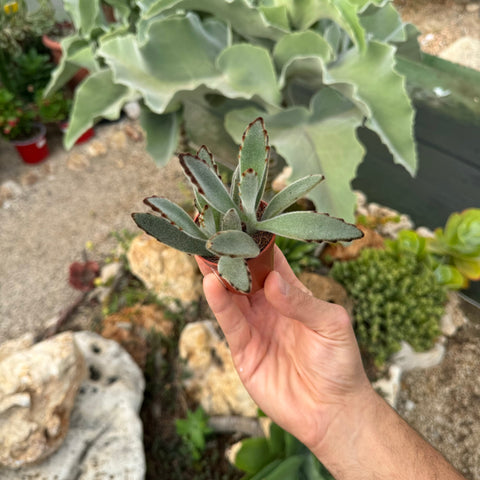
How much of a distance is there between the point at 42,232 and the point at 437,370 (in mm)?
1931

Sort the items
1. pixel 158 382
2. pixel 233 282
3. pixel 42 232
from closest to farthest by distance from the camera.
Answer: pixel 233 282
pixel 158 382
pixel 42 232

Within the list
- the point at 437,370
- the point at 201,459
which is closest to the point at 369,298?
the point at 437,370

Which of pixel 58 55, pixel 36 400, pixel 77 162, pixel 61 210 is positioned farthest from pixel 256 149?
pixel 58 55

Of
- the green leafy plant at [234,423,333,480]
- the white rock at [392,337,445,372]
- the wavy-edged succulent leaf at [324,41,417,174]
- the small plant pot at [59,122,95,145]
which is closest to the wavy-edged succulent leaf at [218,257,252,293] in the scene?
the green leafy plant at [234,423,333,480]

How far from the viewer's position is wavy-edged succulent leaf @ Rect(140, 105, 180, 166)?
1547 mm

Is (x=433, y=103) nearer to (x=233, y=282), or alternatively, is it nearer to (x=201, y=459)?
(x=233, y=282)

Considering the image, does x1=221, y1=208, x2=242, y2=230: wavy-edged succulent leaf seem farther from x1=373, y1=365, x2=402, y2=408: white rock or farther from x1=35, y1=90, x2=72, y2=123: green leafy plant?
x1=35, y1=90, x2=72, y2=123: green leafy plant

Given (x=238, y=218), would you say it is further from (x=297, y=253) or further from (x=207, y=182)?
(x=297, y=253)

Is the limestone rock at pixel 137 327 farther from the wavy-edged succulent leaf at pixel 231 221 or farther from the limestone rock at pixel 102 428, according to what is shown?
the wavy-edged succulent leaf at pixel 231 221

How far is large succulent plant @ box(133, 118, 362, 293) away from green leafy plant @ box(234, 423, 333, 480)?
585mm

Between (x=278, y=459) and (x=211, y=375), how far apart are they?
51cm

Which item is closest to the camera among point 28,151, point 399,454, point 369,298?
point 399,454

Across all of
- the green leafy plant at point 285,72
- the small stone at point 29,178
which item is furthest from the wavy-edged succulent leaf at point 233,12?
the small stone at point 29,178

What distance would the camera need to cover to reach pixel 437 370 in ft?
5.15
